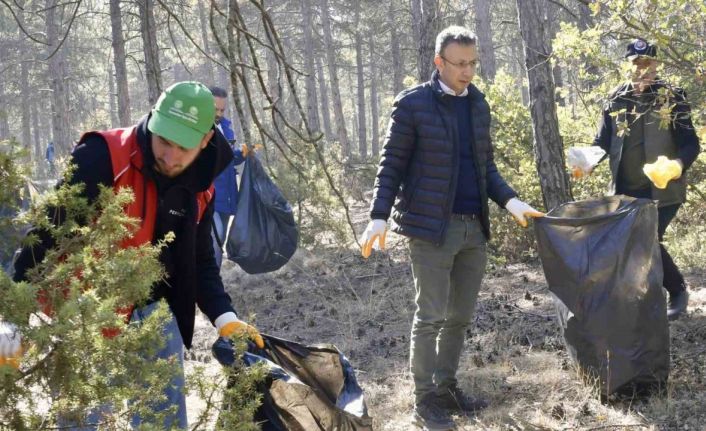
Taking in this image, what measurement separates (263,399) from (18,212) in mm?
1021

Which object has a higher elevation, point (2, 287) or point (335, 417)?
point (2, 287)

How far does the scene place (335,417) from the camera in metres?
2.32

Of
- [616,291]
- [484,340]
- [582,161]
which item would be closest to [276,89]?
[484,340]

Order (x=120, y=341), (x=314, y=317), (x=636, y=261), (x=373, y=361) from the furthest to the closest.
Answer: (x=314, y=317) → (x=373, y=361) → (x=636, y=261) → (x=120, y=341)

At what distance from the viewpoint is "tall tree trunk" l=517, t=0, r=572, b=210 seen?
5621mm

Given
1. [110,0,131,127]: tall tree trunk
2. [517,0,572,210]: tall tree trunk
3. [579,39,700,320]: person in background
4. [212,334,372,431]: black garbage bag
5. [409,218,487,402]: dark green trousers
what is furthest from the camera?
[110,0,131,127]: tall tree trunk

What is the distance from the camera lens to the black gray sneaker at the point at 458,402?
150 inches

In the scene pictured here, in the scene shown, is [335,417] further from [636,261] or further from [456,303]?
[636,261]

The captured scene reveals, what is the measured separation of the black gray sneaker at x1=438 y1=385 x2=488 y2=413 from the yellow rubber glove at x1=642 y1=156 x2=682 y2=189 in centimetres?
150

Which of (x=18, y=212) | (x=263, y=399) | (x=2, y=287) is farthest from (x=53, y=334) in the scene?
(x=263, y=399)

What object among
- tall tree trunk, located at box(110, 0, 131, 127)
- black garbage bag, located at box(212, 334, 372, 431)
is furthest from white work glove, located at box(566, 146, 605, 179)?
tall tree trunk, located at box(110, 0, 131, 127)

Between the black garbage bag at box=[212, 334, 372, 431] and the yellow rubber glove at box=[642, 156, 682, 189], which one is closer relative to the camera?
the black garbage bag at box=[212, 334, 372, 431]

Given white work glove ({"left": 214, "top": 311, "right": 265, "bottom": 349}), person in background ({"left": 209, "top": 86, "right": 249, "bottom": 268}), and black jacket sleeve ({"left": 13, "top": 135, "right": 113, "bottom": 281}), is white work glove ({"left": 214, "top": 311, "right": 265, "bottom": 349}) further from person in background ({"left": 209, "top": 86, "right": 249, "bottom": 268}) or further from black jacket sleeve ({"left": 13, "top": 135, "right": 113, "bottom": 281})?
person in background ({"left": 209, "top": 86, "right": 249, "bottom": 268})

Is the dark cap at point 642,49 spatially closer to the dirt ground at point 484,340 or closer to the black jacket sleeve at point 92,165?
the dirt ground at point 484,340
